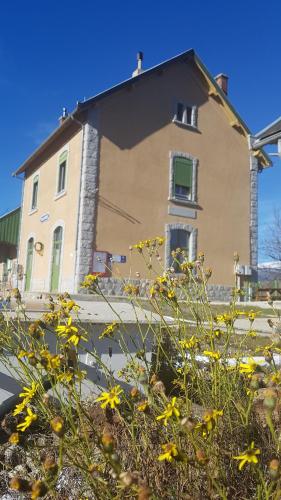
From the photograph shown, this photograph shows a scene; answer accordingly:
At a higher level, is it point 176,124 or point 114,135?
point 176,124

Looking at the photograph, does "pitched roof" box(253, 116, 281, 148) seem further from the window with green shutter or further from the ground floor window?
the window with green shutter

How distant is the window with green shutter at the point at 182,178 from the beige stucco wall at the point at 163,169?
0.32 meters

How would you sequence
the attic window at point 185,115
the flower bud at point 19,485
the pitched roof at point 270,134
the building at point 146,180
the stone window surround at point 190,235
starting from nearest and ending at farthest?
1. the flower bud at point 19,485
2. the pitched roof at point 270,134
3. the building at point 146,180
4. the stone window surround at point 190,235
5. the attic window at point 185,115

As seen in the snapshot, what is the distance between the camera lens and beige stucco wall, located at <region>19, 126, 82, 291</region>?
12312 millimetres

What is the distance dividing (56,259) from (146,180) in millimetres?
3702

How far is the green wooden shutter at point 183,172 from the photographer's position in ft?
45.0

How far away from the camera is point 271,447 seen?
145cm

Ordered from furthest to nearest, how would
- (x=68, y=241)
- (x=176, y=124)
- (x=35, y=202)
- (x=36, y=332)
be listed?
(x=35, y=202) → (x=176, y=124) → (x=68, y=241) → (x=36, y=332)

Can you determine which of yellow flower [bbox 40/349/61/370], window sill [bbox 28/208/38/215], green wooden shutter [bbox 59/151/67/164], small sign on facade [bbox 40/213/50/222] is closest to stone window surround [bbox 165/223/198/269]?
green wooden shutter [bbox 59/151/67/164]

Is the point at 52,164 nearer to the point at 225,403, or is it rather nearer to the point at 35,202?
the point at 35,202

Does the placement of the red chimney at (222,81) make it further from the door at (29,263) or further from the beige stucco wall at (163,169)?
the door at (29,263)

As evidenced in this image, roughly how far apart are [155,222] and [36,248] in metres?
4.48

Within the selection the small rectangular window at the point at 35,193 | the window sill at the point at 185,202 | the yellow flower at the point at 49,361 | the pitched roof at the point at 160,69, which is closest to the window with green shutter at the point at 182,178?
the window sill at the point at 185,202

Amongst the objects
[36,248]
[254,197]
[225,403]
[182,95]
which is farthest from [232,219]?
[225,403]
